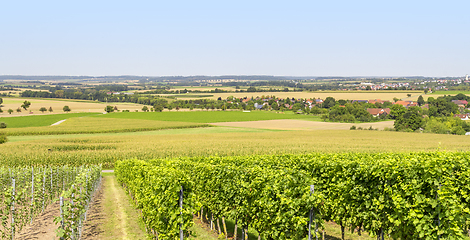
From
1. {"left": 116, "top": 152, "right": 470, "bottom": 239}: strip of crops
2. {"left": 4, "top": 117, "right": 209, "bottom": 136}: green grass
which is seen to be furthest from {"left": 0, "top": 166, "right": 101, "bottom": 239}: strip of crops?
{"left": 4, "top": 117, "right": 209, "bottom": 136}: green grass

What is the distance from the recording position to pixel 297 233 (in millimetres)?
9930

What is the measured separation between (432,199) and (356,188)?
2675mm

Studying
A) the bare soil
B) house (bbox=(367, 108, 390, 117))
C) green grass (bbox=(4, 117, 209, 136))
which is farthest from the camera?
house (bbox=(367, 108, 390, 117))

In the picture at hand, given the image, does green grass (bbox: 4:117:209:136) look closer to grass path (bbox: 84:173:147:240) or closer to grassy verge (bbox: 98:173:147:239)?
grassy verge (bbox: 98:173:147:239)

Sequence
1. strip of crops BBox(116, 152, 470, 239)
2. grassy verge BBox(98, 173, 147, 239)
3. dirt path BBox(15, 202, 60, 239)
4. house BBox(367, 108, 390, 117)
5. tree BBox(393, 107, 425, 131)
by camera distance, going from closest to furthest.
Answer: strip of crops BBox(116, 152, 470, 239)
dirt path BBox(15, 202, 60, 239)
grassy verge BBox(98, 173, 147, 239)
tree BBox(393, 107, 425, 131)
house BBox(367, 108, 390, 117)

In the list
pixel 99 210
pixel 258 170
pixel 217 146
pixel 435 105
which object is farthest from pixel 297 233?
pixel 435 105

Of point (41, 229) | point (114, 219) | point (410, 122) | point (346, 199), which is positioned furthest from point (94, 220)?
point (410, 122)

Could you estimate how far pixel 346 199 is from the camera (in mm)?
12336

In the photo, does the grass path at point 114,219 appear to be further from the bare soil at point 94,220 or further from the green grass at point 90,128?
the green grass at point 90,128

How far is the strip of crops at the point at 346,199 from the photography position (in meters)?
9.59

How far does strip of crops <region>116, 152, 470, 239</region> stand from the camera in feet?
31.4

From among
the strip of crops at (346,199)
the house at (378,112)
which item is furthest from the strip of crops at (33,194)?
the house at (378,112)

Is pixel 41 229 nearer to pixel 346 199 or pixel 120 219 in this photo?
pixel 120 219

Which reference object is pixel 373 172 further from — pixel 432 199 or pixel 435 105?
pixel 435 105
